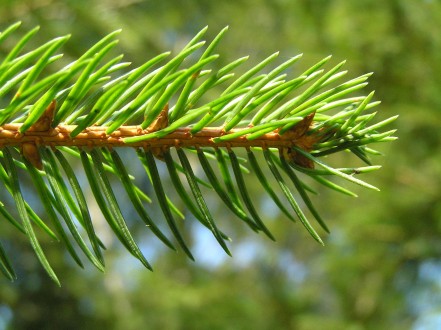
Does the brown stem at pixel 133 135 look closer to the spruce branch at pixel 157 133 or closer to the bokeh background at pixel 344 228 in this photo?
the spruce branch at pixel 157 133

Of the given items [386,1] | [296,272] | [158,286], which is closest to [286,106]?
[386,1]

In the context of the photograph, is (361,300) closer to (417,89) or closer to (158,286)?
(417,89)

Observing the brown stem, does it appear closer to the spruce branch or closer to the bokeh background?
the spruce branch

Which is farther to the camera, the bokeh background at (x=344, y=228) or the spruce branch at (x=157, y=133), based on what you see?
the bokeh background at (x=344, y=228)

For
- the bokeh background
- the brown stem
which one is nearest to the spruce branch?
the brown stem

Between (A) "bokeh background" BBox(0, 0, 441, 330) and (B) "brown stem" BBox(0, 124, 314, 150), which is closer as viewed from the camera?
(B) "brown stem" BBox(0, 124, 314, 150)

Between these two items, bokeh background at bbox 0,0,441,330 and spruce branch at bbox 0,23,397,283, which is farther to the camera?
bokeh background at bbox 0,0,441,330

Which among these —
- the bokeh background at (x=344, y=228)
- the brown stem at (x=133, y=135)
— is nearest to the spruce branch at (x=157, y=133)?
the brown stem at (x=133, y=135)

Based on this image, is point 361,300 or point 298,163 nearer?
point 298,163
